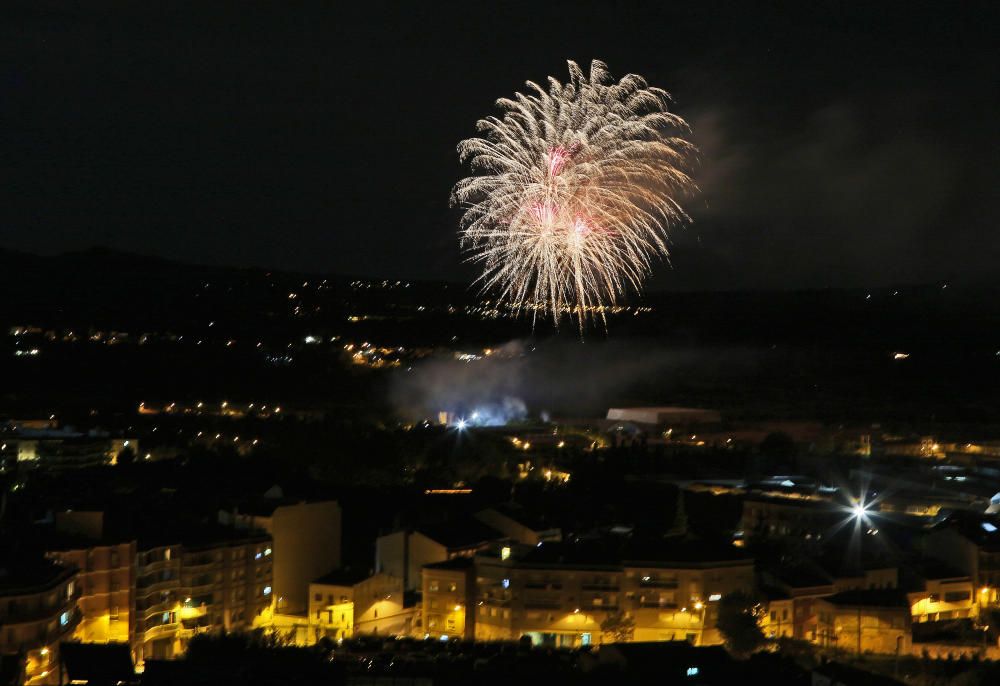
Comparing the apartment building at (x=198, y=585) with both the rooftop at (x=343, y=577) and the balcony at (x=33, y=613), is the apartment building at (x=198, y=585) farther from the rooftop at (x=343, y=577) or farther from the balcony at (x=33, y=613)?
the balcony at (x=33, y=613)

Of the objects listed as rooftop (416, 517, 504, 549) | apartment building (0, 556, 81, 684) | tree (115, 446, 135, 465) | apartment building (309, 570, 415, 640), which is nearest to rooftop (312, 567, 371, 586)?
apartment building (309, 570, 415, 640)

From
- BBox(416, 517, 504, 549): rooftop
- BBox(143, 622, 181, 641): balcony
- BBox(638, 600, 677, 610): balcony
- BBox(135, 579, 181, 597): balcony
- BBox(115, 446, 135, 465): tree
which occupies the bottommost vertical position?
BBox(143, 622, 181, 641): balcony

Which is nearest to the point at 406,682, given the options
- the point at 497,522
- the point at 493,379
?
the point at 497,522

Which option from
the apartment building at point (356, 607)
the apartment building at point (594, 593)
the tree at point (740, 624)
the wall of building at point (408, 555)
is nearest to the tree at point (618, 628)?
the apartment building at point (594, 593)

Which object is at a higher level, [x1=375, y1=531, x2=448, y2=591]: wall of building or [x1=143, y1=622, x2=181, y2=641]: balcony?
[x1=375, y1=531, x2=448, y2=591]: wall of building

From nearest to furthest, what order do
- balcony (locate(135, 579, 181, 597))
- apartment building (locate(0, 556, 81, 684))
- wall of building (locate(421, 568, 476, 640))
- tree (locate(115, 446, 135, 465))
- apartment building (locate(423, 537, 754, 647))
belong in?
apartment building (locate(0, 556, 81, 684))
balcony (locate(135, 579, 181, 597))
apartment building (locate(423, 537, 754, 647))
wall of building (locate(421, 568, 476, 640))
tree (locate(115, 446, 135, 465))

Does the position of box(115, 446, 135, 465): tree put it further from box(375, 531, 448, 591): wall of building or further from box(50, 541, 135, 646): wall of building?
box(50, 541, 135, 646): wall of building

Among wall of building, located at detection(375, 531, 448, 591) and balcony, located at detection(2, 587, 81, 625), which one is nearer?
balcony, located at detection(2, 587, 81, 625)
